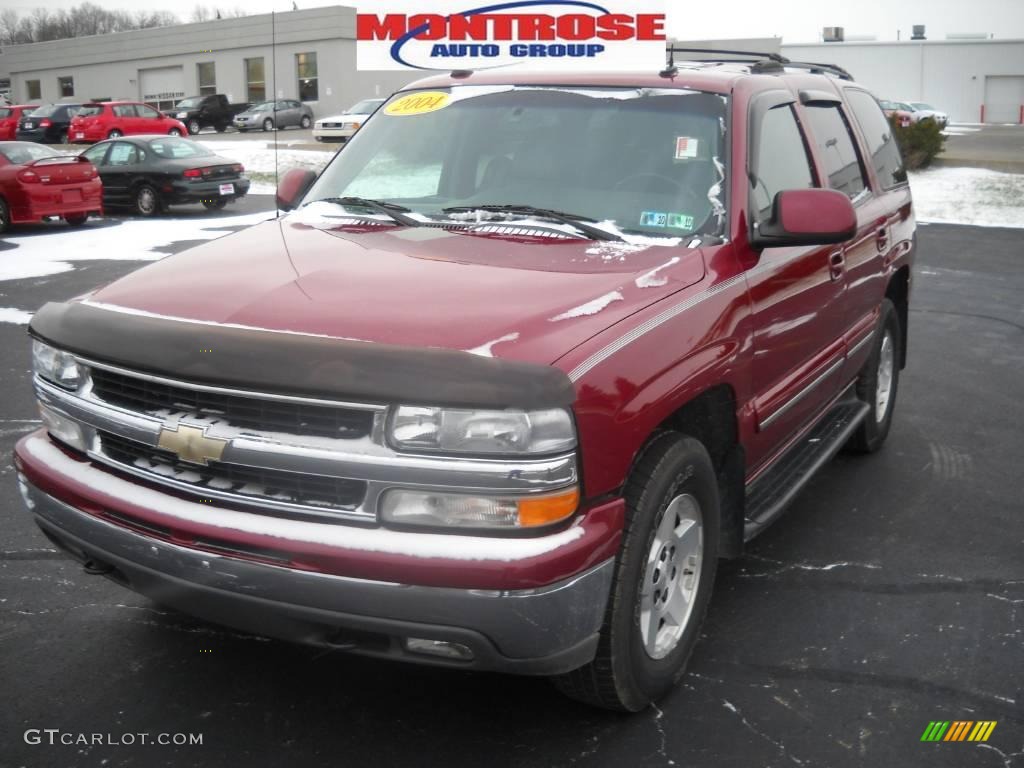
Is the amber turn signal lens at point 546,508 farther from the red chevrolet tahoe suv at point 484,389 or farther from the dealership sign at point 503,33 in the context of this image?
the dealership sign at point 503,33

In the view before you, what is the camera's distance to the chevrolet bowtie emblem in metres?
2.82

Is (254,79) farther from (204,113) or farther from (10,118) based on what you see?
(10,118)

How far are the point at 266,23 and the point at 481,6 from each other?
54.7 m

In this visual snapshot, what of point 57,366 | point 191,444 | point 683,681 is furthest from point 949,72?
point 191,444

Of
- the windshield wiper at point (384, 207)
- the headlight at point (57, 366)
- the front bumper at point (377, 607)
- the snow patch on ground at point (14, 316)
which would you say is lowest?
the snow patch on ground at point (14, 316)

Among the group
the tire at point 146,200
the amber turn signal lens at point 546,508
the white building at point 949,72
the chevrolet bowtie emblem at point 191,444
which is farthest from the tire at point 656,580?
the white building at point 949,72

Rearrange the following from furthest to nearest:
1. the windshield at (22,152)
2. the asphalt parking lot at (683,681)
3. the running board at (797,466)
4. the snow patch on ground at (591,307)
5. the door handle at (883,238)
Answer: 1. the windshield at (22,152)
2. the door handle at (883,238)
3. the running board at (797,466)
4. the asphalt parking lot at (683,681)
5. the snow patch on ground at (591,307)

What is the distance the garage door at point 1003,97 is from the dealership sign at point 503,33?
7684 centimetres

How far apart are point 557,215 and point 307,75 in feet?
180

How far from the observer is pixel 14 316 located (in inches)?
382

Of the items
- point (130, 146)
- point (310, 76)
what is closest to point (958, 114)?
point (310, 76)

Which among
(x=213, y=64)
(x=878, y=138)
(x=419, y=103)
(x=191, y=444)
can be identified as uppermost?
(x=213, y=64)

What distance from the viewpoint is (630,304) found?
10.3 feet

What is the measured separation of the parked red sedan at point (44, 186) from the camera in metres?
15.7
